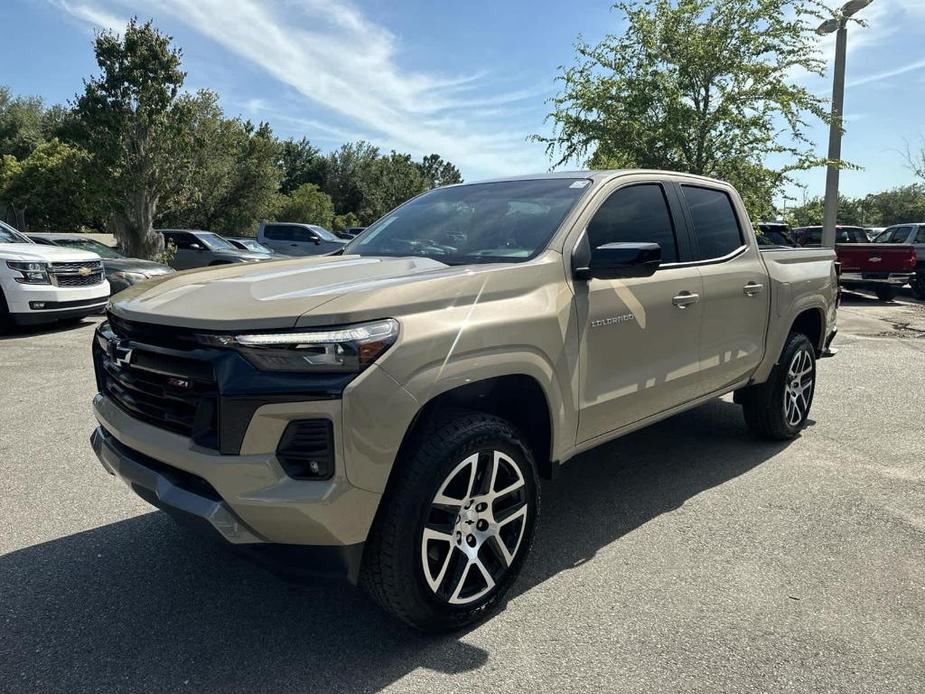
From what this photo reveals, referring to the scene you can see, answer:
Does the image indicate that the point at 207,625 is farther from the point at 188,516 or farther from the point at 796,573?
the point at 796,573

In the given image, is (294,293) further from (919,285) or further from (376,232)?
(919,285)

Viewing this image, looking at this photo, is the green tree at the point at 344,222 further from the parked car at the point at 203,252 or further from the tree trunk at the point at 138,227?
the parked car at the point at 203,252

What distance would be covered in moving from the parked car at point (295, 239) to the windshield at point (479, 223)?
17.4 m

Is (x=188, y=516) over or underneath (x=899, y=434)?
over

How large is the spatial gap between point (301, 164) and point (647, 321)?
205 feet

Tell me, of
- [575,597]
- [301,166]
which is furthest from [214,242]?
[301,166]

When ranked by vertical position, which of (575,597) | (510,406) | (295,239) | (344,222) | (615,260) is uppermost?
(344,222)

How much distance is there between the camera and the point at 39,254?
31.0 feet

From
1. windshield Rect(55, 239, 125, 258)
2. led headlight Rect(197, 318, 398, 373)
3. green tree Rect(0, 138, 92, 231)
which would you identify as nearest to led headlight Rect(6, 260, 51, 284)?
windshield Rect(55, 239, 125, 258)

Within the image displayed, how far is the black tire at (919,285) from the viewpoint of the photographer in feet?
57.9

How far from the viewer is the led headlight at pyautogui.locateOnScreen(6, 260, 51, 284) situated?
9172 mm

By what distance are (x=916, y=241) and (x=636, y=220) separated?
1820cm

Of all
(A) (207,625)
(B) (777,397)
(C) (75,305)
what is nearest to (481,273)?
(A) (207,625)

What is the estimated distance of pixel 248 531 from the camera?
2.29 meters
